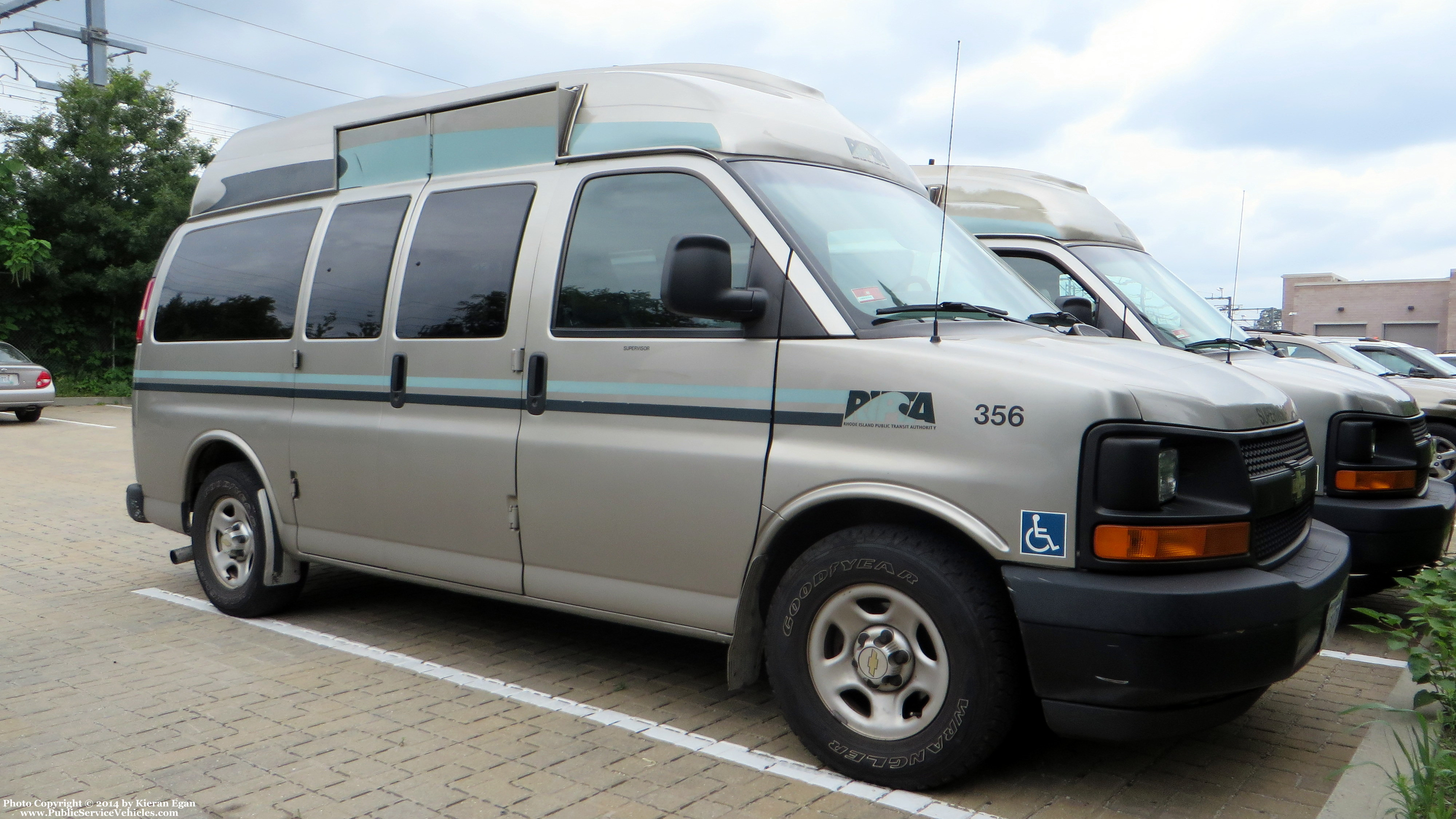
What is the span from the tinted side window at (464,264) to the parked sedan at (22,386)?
58.2 ft

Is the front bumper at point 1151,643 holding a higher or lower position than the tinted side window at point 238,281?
lower

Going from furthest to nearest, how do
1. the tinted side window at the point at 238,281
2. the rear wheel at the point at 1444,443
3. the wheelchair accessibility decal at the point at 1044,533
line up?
the rear wheel at the point at 1444,443 → the tinted side window at the point at 238,281 → the wheelchair accessibility decal at the point at 1044,533

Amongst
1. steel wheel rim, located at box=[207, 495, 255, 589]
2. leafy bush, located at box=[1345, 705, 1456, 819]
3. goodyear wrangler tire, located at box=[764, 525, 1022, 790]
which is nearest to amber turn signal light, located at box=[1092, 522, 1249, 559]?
goodyear wrangler tire, located at box=[764, 525, 1022, 790]

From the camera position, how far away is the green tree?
81.8ft

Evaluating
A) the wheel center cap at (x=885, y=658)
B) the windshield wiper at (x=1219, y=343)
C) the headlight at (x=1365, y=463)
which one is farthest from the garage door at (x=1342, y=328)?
the wheel center cap at (x=885, y=658)

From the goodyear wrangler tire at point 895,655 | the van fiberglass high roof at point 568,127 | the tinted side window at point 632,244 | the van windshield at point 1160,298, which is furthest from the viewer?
the van windshield at point 1160,298

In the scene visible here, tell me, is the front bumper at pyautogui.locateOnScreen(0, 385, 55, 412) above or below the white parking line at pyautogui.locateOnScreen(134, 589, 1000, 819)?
above

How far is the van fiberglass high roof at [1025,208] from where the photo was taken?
7277 mm

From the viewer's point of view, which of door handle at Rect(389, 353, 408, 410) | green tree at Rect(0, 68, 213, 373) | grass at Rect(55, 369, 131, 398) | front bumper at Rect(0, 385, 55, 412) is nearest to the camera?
door handle at Rect(389, 353, 408, 410)

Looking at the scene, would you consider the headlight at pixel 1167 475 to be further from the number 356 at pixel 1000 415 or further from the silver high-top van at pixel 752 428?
the number 356 at pixel 1000 415

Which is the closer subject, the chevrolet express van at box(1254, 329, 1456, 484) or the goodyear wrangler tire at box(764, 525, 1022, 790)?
the goodyear wrangler tire at box(764, 525, 1022, 790)

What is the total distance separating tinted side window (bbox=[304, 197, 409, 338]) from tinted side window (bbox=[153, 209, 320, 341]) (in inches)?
7.7

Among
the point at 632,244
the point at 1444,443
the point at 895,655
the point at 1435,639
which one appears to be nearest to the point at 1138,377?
the point at 895,655

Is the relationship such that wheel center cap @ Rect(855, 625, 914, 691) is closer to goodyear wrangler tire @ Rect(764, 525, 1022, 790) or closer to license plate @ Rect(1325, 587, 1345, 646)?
goodyear wrangler tire @ Rect(764, 525, 1022, 790)
